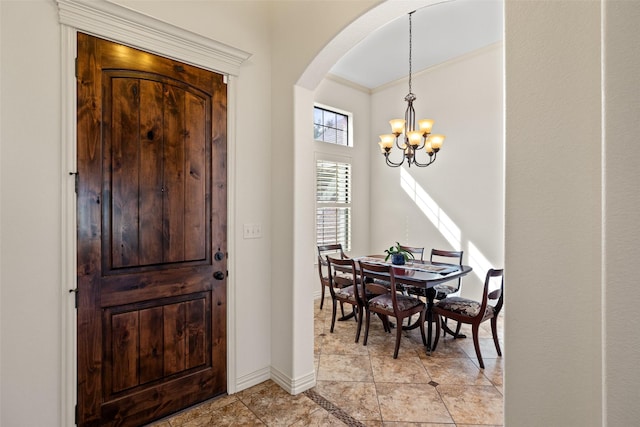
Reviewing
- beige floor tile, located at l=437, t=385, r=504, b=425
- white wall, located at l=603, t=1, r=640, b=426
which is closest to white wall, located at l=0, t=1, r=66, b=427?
white wall, located at l=603, t=1, r=640, b=426

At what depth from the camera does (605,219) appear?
0.84 metres

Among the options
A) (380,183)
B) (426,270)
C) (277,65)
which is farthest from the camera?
(380,183)

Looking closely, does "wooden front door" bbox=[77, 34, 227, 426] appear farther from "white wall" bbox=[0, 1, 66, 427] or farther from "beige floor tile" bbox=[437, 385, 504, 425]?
"beige floor tile" bbox=[437, 385, 504, 425]

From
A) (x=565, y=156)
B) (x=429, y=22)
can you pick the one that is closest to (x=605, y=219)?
(x=565, y=156)

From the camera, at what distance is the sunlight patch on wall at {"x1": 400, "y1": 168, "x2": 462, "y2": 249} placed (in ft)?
15.3

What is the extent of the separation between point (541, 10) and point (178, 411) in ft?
9.68

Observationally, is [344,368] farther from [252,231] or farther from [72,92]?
[72,92]

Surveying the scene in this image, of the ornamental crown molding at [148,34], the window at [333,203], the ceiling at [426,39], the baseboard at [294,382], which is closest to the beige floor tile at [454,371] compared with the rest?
the baseboard at [294,382]

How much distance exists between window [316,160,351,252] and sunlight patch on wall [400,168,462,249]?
3.32ft

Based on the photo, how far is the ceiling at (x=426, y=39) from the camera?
3.45 m

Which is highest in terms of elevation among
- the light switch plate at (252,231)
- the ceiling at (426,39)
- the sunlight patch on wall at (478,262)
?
the ceiling at (426,39)

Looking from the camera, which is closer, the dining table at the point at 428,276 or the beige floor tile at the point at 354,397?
the beige floor tile at the point at 354,397

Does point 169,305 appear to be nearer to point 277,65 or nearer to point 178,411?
point 178,411

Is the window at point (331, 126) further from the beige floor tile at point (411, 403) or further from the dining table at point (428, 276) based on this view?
the beige floor tile at point (411, 403)
